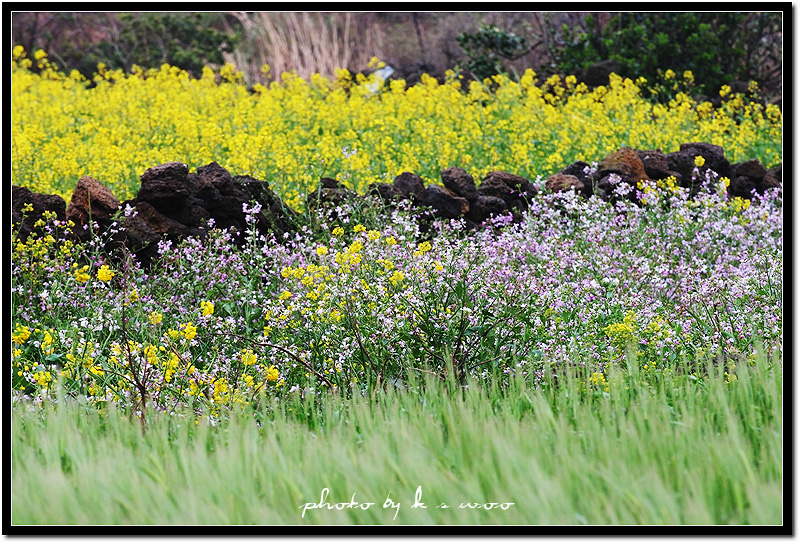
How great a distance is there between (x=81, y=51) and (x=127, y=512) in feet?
63.1

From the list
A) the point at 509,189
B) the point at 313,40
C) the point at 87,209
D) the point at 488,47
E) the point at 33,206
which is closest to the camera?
the point at 87,209

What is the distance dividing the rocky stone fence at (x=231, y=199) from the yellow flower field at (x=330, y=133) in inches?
15.0

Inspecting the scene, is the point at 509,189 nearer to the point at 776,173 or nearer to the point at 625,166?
the point at 625,166

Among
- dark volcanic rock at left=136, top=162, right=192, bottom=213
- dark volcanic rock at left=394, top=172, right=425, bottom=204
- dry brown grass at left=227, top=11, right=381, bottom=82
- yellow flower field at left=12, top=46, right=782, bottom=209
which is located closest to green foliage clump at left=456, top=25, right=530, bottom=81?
dry brown grass at left=227, top=11, right=381, bottom=82

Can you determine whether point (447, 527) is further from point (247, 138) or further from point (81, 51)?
point (81, 51)

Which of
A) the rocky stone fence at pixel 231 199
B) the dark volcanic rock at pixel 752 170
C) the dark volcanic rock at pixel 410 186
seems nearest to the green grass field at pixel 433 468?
the rocky stone fence at pixel 231 199

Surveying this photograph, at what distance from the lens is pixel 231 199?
17.8 feet

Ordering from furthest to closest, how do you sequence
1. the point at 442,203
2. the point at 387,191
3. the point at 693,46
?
the point at 693,46 < the point at 387,191 < the point at 442,203

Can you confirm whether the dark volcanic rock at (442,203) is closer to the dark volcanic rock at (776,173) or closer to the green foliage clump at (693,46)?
the dark volcanic rock at (776,173)

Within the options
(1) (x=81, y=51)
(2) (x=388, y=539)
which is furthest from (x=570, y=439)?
(1) (x=81, y=51)

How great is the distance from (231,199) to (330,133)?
3624mm

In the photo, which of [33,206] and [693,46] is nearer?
[33,206]

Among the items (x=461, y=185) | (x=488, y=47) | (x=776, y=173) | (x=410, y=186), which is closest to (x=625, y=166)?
(x=461, y=185)

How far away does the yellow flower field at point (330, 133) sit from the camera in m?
6.66
